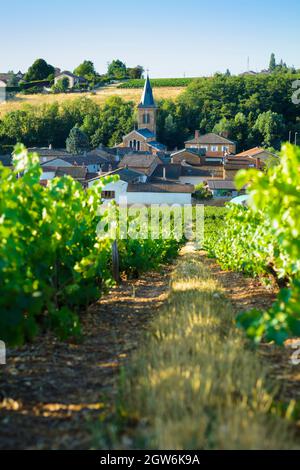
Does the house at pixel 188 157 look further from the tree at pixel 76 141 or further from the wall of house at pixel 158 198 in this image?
the wall of house at pixel 158 198

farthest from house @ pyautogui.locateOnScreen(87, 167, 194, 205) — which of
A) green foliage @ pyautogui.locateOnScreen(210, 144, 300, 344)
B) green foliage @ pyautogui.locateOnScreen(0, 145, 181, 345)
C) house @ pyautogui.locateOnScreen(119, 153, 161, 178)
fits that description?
green foliage @ pyautogui.locateOnScreen(0, 145, 181, 345)

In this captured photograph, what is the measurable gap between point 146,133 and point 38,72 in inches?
1655

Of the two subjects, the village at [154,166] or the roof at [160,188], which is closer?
the roof at [160,188]

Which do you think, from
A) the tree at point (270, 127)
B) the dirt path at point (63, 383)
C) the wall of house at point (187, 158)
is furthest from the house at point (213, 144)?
the dirt path at point (63, 383)

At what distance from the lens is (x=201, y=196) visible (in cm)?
4725

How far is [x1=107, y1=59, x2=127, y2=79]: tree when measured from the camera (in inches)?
4570

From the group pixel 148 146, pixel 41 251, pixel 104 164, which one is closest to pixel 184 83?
pixel 148 146

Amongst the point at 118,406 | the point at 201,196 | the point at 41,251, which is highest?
the point at 41,251

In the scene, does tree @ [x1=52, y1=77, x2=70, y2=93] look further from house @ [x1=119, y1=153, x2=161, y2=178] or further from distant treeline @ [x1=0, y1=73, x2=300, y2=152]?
house @ [x1=119, y1=153, x2=161, y2=178]

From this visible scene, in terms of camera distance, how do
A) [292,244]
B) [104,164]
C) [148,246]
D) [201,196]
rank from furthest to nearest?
[104,164]
[201,196]
[148,246]
[292,244]

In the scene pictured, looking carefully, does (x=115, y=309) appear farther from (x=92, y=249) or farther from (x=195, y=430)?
(x=195, y=430)

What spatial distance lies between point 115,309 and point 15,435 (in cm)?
368

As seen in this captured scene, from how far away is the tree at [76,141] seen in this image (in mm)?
70250

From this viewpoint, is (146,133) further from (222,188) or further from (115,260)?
(115,260)
